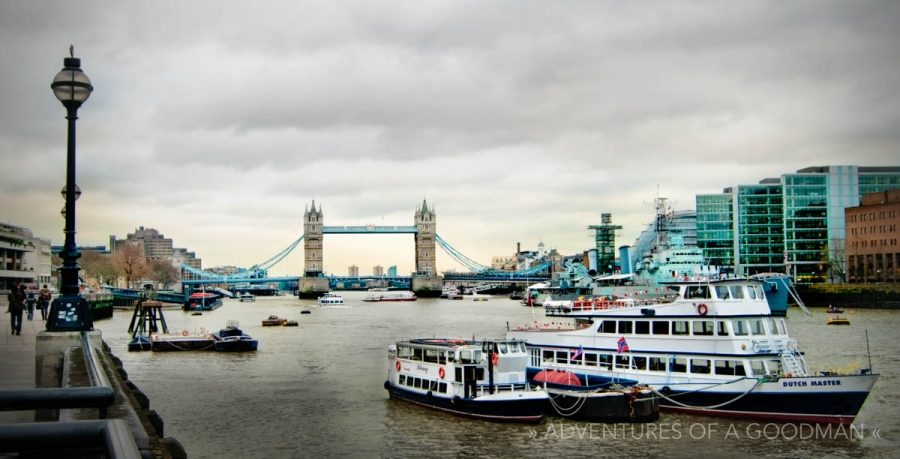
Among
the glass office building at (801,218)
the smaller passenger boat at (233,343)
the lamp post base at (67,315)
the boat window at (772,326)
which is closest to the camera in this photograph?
the lamp post base at (67,315)

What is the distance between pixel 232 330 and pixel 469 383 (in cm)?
3156

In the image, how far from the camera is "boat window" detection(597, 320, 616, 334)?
1321 inches

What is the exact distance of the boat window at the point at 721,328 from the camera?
30.2m

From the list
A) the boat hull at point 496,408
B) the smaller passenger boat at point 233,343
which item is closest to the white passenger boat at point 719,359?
the boat hull at point 496,408

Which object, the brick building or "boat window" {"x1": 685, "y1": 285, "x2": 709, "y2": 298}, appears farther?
the brick building

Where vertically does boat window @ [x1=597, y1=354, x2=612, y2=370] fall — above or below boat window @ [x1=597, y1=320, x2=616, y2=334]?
below

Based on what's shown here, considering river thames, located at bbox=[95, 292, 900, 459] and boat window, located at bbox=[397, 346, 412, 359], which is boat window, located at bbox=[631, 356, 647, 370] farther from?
boat window, located at bbox=[397, 346, 412, 359]

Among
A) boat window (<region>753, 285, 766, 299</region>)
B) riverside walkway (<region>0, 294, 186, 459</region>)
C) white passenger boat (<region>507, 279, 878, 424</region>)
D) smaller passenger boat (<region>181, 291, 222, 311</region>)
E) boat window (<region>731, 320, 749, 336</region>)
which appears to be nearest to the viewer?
riverside walkway (<region>0, 294, 186, 459</region>)

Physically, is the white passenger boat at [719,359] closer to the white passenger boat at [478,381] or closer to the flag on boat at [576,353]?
the flag on boat at [576,353]

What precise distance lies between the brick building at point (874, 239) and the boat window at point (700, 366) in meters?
102

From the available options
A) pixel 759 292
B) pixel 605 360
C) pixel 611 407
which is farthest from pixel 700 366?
pixel 605 360

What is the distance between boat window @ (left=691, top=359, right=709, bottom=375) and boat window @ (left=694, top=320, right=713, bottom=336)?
1.03 m

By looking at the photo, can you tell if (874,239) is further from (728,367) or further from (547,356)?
(728,367)

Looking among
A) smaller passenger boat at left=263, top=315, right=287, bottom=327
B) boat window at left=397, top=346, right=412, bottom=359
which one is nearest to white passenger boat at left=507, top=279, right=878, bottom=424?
boat window at left=397, top=346, right=412, bottom=359
